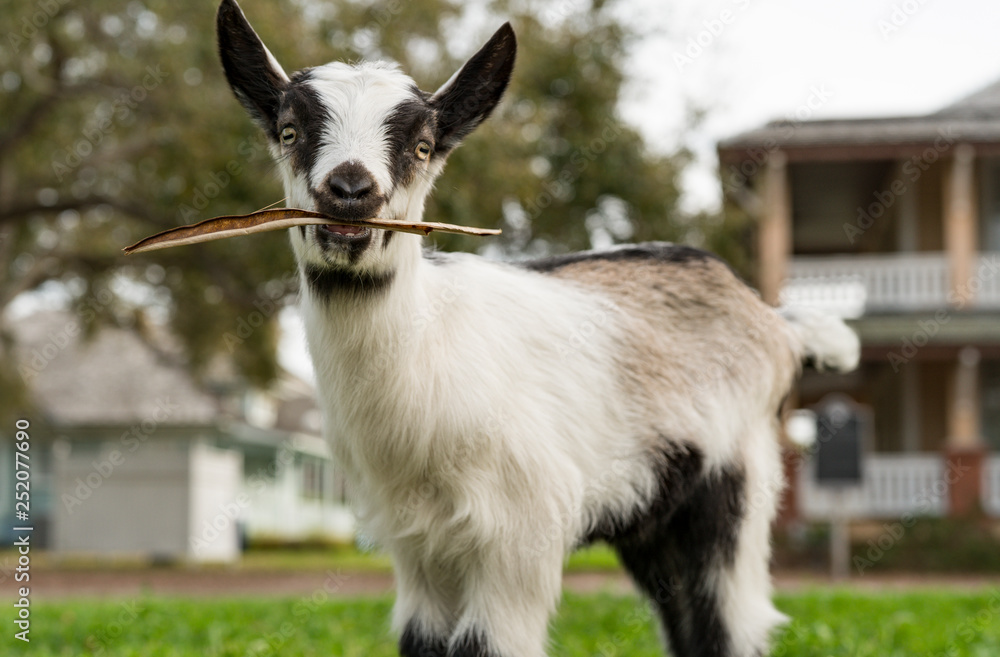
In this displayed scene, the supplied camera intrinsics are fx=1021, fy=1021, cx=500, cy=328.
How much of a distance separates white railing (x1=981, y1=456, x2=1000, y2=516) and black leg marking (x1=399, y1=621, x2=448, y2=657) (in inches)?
583

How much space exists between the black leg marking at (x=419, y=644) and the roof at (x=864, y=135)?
14.3 meters

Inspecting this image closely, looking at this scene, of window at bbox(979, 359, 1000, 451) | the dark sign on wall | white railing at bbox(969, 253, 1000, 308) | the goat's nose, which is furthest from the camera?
window at bbox(979, 359, 1000, 451)

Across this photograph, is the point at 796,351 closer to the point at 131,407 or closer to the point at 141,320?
the point at 141,320

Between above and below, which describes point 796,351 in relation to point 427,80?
below

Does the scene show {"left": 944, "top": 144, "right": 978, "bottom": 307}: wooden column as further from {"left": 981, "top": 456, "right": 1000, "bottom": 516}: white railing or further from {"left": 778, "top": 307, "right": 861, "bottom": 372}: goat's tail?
{"left": 778, "top": 307, "right": 861, "bottom": 372}: goat's tail

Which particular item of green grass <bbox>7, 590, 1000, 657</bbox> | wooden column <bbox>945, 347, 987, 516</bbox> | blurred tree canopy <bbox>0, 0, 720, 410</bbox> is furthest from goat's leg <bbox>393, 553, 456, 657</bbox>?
wooden column <bbox>945, 347, 987, 516</bbox>

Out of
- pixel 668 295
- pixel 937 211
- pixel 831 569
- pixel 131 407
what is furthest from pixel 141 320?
pixel 668 295

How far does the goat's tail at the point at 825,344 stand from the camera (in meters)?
4.15

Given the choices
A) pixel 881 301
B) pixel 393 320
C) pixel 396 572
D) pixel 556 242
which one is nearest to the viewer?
pixel 393 320

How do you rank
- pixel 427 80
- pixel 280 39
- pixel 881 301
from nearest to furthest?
pixel 280 39, pixel 427 80, pixel 881 301

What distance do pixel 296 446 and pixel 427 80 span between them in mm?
24087

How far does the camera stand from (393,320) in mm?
2941

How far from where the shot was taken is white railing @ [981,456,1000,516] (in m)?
15.9

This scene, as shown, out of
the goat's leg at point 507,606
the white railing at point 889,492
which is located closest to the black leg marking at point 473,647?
the goat's leg at point 507,606
